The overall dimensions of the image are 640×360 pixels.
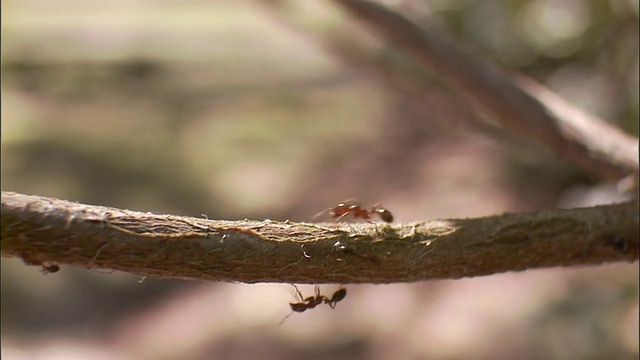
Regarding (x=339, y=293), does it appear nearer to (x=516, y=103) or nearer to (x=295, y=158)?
(x=516, y=103)

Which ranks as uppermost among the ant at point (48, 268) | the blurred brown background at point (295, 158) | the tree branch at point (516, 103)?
the blurred brown background at point (295, 158)

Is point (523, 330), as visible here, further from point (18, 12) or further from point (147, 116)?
point (18, 12)

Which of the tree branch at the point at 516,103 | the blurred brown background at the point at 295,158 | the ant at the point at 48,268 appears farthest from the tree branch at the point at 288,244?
the blurred brown background at the point at 295,158

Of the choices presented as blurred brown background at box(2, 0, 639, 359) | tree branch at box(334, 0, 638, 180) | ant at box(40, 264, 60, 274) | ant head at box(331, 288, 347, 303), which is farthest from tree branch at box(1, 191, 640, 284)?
blurred brown background at box(2, 0, 639, 359)

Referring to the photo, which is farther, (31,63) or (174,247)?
(31,63)

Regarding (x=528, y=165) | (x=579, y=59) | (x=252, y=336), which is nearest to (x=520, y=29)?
(x=579, y=59)

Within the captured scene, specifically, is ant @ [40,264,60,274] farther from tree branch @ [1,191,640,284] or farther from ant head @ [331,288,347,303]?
ant head @ [331,288,347,303]

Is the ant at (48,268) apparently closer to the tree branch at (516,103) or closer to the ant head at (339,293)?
the ant head at (339,293)
